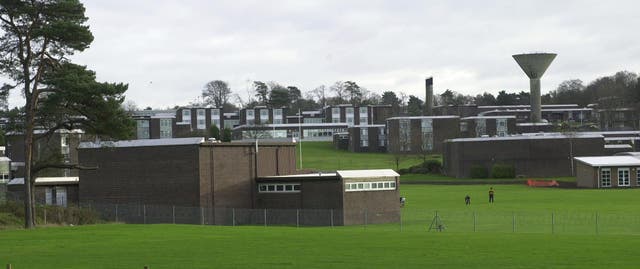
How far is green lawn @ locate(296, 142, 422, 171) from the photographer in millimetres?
131125

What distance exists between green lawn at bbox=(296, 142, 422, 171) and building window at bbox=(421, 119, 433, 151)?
5607mm

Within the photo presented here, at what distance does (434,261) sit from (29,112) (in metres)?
27.5

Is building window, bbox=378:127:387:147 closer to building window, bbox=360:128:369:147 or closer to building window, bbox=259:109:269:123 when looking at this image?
building window, bbox=360:128:369:147

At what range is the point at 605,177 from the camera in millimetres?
93750

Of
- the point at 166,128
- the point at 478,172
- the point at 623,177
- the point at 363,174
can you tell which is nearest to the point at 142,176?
the point at 363,174

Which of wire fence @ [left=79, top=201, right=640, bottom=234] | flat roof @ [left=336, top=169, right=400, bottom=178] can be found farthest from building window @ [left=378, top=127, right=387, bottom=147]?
flat roof @ [left=336, top=169, right=400, bottom=178]

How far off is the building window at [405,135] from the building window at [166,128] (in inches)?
1863

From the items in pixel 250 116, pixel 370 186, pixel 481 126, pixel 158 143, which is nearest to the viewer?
pixel 370 186

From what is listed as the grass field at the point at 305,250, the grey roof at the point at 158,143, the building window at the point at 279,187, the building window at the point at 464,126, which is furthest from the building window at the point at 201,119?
the grass field at the point at 305,250

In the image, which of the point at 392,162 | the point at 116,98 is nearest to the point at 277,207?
the point at 116,98

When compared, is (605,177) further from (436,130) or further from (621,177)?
(436,130)

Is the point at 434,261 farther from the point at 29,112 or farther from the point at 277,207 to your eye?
the point at 277,207

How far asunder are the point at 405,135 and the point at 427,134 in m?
4.21

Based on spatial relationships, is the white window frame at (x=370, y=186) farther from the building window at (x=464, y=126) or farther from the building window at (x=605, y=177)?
the building window at (x=464, y=126)
